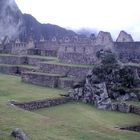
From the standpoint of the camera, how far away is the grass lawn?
18875 mm

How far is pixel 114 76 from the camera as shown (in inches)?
1260

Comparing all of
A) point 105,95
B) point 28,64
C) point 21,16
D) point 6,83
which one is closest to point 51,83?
point 6,83

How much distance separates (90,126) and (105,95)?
24.5 feet

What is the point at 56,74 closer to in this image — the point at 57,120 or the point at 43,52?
the point at 43,52

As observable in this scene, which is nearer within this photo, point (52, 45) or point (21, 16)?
point (52, 45)

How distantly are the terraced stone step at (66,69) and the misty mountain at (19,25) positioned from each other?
63463mm

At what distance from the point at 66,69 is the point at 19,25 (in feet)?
251

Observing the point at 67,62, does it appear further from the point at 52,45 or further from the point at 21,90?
the point at 52,45

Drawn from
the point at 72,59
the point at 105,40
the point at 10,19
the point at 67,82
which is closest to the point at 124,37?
the point at 105,40

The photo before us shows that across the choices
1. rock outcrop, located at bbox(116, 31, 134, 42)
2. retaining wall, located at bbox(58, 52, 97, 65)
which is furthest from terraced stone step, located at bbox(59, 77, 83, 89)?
rock outcrop, located at bbox(116, 31, 134, 42)

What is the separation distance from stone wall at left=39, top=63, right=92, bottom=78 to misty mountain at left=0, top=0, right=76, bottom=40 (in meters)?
63.4

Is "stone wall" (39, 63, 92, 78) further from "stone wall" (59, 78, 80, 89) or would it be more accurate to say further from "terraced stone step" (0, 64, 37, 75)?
"terraced stone step" (0, 64, 37, 75)

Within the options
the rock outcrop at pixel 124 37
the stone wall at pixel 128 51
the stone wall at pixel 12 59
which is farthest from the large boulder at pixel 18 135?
the rock outcrop at pixel 124 37

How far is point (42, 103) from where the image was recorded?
2822cm
